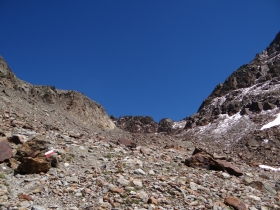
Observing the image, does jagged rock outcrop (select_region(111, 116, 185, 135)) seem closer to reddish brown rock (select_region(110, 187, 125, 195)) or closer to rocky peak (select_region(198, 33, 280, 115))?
rocky peak (select_region(198, 33, 280, 115))

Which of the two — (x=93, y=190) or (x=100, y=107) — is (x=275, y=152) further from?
(x=93, y=190)

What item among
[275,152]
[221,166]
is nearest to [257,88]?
[275,152]

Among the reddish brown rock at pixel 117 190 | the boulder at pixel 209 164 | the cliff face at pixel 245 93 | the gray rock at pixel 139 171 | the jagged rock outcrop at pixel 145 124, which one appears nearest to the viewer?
the reddish brown rock at pixel 117 190

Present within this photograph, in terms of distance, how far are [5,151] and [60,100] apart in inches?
1237

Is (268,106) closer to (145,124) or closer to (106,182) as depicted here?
(145,124)

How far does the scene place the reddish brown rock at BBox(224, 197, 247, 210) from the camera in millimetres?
8258

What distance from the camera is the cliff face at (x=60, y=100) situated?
28200 millimetres

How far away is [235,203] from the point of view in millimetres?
8359

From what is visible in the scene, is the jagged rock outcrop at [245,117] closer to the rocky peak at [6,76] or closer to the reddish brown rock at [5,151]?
the rocky peak at [6,76]

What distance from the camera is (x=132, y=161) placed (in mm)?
10578

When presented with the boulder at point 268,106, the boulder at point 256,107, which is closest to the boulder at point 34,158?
the boulder at point 256,107

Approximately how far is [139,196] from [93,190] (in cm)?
139

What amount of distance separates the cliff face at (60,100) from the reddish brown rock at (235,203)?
804 inches

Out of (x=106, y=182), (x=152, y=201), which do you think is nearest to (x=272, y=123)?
(x=152, y=201)
